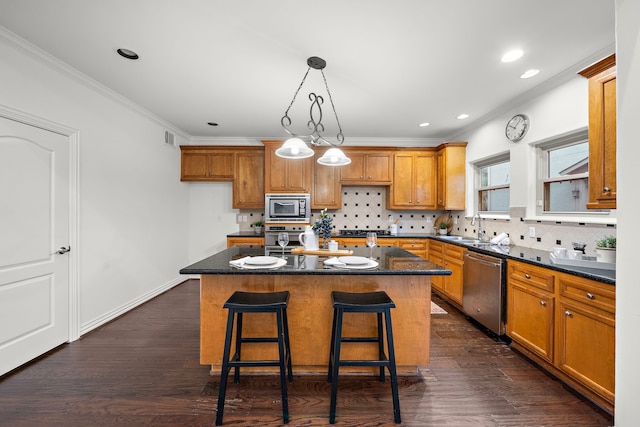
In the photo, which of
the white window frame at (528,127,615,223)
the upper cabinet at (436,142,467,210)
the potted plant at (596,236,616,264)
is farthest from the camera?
the upper cabinet at (436,142,467,210)

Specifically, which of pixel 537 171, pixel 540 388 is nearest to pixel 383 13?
pixel 537 171

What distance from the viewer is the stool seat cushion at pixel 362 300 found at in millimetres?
1652

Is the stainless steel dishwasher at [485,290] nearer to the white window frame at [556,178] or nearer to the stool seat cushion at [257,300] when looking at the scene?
the white window frame at [556,178]

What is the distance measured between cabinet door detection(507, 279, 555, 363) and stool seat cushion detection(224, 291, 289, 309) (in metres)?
2.04

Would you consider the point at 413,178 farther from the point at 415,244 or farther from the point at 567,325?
the point at 567,325

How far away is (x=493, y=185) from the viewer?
3.85 meters

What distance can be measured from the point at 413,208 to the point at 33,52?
4.79m

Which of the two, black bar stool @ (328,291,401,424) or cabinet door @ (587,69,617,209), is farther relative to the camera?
cabinet door @ (587,69,617,209)

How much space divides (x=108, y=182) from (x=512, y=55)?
418 cm

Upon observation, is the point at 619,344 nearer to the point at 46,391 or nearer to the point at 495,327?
the point at 495,327

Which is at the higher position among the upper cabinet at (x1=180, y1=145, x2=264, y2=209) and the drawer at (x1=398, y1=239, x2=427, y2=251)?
the upper cabinet at (x1=180, y1=145, x2=264, y2=209)

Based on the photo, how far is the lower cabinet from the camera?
65.8 inches

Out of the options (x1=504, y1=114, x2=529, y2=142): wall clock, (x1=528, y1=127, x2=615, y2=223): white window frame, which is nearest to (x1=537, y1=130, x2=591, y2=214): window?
(x1=528, y1=127, x2=615, y2=223): white window frame

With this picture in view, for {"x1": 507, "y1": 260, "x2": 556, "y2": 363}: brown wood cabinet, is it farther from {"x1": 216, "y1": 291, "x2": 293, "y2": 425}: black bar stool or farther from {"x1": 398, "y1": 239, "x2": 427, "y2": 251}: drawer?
{"x1": 216, "y1": 291, "x2": 293, "y2": 425}: black bar stool
